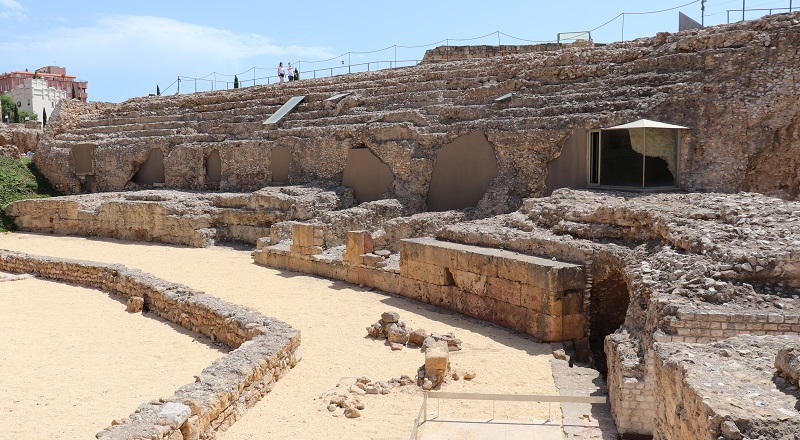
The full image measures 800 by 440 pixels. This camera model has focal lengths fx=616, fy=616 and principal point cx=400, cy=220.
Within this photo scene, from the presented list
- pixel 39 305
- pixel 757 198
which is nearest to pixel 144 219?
pixel 39 305

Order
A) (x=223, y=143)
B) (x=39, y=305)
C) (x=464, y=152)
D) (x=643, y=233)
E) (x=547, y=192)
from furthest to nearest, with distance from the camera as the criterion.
Answer: (x=223, y=143), (x=464, y=152), (x=547, y=192), (x=39, y=305), (x=643, y=233)

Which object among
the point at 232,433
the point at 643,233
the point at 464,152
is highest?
the point at 464,152

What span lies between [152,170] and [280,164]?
23.0 ft

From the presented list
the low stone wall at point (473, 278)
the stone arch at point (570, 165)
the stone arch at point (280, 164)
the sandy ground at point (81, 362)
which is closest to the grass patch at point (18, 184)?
the stone arch at point (280, 164)

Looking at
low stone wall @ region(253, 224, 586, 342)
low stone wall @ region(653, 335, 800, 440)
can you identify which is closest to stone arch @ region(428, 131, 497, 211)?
low stone wall @ region(253, 224, 586, 342)

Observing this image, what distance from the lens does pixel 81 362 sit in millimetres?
9219

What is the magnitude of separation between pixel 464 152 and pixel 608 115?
4373 mm

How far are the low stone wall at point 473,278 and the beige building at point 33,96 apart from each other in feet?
169

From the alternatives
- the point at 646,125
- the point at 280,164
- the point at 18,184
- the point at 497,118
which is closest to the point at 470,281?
the point at 646,125

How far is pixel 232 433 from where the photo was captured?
22.6 feet

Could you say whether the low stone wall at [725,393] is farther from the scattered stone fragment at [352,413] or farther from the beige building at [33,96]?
the beige building at [33,96]

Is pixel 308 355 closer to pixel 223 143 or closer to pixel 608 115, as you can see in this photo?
pixel 608 115

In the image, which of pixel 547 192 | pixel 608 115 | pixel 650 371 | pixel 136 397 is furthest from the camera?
pixel 547 192

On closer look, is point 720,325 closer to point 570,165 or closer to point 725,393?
point 725,393
